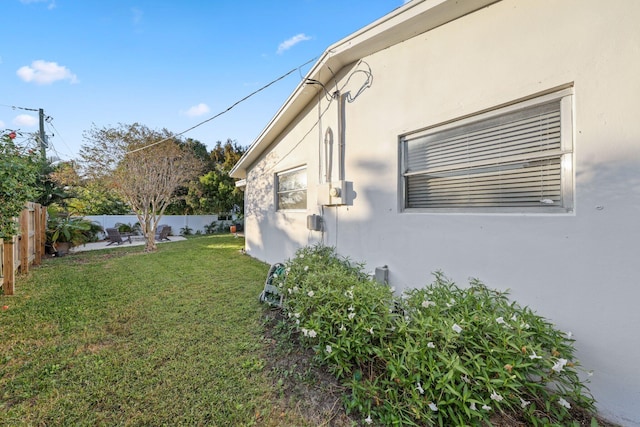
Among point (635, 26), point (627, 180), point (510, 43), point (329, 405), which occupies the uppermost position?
point (510, 43)

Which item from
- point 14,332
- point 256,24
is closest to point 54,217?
point 14,332

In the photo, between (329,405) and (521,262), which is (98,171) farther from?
(521,262)

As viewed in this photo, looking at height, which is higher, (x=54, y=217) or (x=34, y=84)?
(x=34, y=84)

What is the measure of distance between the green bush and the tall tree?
10.1m

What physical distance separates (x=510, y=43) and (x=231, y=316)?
490 cm

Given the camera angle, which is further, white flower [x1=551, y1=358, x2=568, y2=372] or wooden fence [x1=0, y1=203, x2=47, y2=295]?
wooden fence [x1=0, y1=203, x2=47, y2=295]

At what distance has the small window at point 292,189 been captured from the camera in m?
6.28

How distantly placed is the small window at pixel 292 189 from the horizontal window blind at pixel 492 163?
10.0ft

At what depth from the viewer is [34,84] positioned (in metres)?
11.5

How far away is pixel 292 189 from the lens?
6820 millimetres

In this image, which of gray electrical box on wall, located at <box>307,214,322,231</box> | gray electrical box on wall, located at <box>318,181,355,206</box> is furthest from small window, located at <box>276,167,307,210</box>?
gray electrical box on wall, located at <box>318,181,355,206</box>

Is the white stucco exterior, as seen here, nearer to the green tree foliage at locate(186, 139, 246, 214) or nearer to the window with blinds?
the window with blinds

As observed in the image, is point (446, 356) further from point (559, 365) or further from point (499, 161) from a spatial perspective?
point (499, 161)

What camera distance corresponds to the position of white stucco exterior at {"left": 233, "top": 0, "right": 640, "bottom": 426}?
6.54ft
